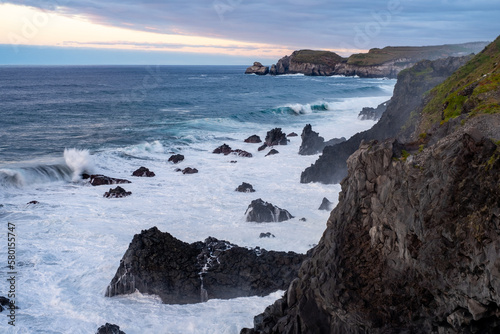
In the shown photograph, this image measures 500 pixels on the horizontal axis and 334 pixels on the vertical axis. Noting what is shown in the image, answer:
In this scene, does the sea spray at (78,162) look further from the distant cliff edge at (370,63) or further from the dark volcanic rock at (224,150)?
the distant cliff edge at (370,63)

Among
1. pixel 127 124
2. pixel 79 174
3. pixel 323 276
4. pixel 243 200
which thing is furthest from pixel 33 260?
pixel 127 124

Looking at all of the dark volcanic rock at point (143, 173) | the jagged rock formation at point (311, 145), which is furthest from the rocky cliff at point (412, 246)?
the jagged rock formation at point (311, 145)

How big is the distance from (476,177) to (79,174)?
3095 cm

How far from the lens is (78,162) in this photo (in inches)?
1371

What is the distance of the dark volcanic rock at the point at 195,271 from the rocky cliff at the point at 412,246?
3.82 metres

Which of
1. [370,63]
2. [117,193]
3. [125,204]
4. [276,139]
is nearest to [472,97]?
[125,204]

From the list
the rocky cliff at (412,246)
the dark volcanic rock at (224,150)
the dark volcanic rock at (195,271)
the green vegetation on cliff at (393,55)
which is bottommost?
the dark volcanic rock at (224,150)

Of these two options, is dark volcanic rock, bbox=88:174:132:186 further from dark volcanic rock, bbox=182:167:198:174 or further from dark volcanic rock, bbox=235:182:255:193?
dark volcanic rock, bbox=235:182:255:193

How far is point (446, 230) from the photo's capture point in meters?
8.32

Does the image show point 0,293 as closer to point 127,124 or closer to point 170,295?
point 170,295

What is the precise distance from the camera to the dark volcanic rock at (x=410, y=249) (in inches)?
310

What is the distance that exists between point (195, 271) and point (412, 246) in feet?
30.1

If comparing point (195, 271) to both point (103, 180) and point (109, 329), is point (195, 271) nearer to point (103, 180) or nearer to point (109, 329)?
point (109, 329)

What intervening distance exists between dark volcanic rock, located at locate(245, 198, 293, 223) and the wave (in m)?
16.7
